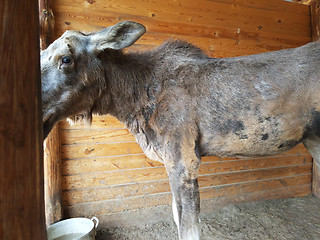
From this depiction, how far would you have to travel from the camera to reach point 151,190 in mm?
3547

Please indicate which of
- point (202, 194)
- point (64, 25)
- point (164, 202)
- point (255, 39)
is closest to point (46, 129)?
point (64, 25)

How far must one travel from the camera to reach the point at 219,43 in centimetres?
385

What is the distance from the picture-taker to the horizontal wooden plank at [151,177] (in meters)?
3.23

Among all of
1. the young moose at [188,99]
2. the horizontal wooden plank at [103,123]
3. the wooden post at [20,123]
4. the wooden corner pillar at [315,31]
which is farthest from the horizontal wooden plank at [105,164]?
the wooden corner pillar at [315,31]

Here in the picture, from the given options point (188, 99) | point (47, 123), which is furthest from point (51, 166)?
point (188, 99)

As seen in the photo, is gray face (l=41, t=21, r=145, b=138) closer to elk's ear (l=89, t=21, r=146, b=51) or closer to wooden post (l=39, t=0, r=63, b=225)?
elk's ear (l=89, t=21, r=146, b=51)

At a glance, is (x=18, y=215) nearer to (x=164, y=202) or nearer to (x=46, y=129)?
(x=46, y=129)

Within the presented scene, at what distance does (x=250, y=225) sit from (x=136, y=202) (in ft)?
6.38

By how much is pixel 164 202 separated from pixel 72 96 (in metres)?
2.51

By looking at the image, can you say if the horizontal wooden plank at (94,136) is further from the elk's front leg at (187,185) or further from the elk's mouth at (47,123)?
the elk's front leg at (187,185)

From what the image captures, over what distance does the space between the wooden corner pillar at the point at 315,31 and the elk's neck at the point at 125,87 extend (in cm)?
415

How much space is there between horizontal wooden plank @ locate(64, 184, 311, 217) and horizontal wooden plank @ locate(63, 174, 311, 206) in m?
0.06

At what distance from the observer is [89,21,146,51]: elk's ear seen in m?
1.99

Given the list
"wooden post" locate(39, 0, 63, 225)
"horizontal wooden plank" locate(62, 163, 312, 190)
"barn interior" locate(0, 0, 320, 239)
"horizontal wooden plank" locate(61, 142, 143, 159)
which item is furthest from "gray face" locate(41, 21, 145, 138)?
"horizontal wooden plank" locate(62, 163, 312, 190)
